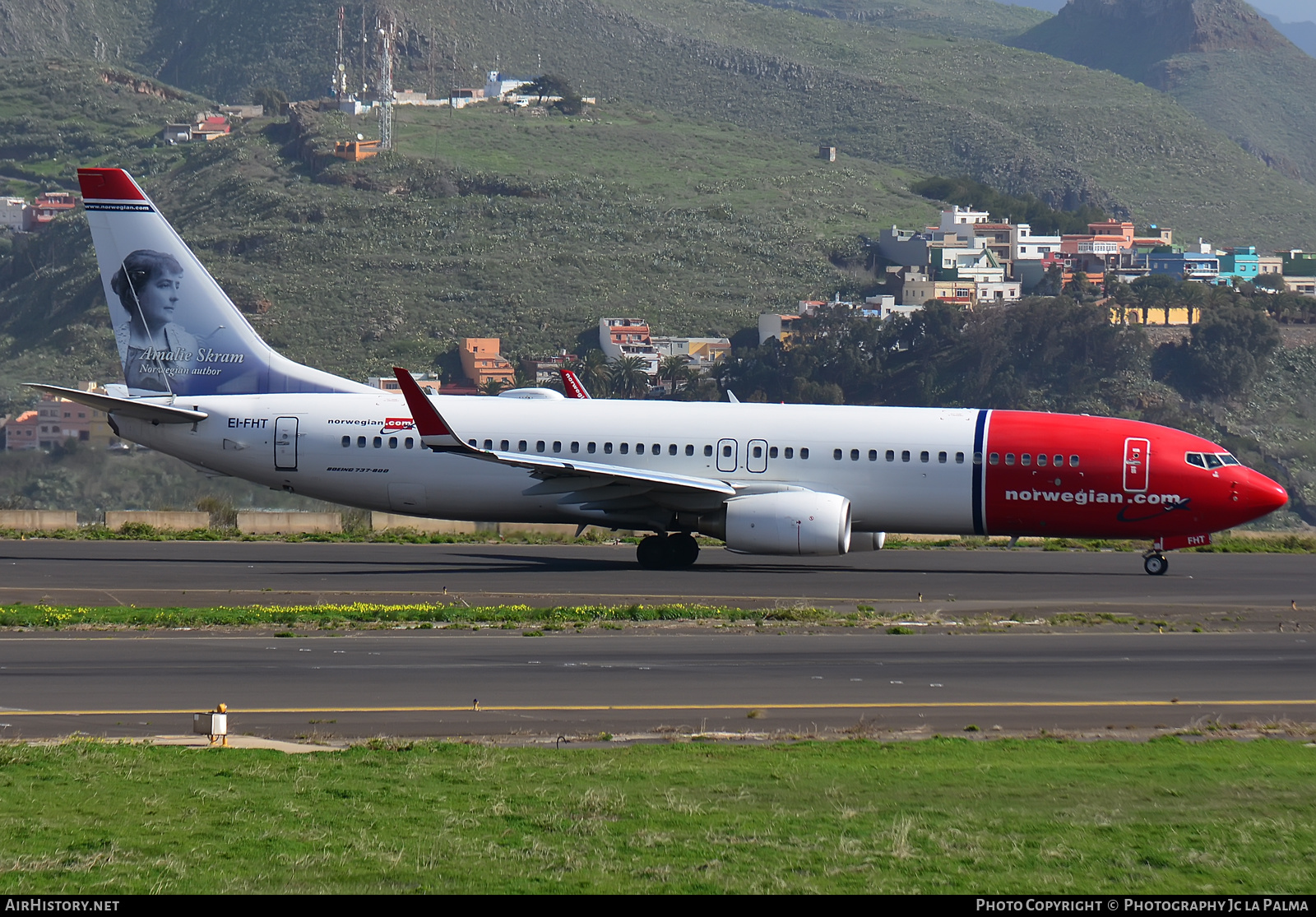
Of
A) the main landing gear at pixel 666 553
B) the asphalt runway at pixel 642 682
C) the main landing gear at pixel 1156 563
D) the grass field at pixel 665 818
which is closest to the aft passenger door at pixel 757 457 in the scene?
the main landing gear at pixel 666 553

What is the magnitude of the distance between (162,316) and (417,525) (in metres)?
13.1

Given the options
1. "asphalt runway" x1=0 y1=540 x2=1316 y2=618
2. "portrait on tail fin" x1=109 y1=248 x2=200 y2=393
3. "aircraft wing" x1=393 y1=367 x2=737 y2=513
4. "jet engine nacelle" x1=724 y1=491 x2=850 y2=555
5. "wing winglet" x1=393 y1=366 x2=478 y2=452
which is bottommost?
"asphalt runway" x1=0 y1=540 x2=1316 y2=618

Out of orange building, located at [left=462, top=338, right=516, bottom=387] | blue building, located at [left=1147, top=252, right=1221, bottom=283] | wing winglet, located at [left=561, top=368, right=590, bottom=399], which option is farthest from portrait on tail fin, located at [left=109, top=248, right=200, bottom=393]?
blue building, located at [left=1147, top=252, right=1221, bottom=283]

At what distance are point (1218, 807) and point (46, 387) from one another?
2736 cm

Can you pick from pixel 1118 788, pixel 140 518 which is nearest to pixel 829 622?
pixel 1118 788

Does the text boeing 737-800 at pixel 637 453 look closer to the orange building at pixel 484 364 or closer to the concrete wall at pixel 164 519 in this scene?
the concrete wall at pixel 164 519

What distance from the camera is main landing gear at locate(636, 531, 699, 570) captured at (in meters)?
34.8

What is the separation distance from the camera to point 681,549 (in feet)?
114

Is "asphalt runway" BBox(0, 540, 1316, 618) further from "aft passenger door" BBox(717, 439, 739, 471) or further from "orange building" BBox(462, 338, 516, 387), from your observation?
"orange building" BBox(462, 338, 516, 387)

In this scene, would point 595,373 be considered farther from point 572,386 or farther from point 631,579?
point 631,579

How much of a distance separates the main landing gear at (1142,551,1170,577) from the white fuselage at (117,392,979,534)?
4.02 metres

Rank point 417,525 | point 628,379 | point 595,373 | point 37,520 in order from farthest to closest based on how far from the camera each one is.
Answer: point 595,373
point 628,379
point 417,525
point 37,520

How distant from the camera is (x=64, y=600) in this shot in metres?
27.0

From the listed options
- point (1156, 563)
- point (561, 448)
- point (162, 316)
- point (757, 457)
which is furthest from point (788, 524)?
point (162, 316)
